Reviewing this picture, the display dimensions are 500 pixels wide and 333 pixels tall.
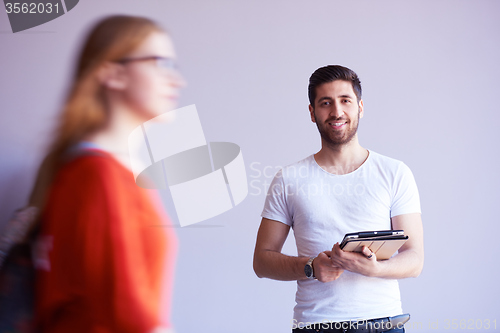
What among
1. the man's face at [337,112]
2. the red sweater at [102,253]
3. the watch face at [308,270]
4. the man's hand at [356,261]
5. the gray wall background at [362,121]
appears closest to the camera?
the red sweater at [102,253]

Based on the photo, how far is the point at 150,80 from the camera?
48 centimetres

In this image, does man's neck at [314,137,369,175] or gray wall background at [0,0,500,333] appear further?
gray wall background at [0,0,500,333]

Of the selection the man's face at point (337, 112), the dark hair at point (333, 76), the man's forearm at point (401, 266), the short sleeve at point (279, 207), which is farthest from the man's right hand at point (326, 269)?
the dark hair at point (333, 76)

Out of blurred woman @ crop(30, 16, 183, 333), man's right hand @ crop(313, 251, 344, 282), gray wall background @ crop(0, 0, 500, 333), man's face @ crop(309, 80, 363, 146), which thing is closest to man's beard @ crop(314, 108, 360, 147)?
man's face @ crop(309, 80, 363, 146)

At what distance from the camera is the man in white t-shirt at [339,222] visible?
1429 millimetres

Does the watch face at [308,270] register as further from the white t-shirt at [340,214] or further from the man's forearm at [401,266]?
the man's forearm at [401,266]

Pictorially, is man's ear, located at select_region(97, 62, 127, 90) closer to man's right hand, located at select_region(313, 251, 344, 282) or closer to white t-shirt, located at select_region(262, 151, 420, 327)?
man's right hand, located at select_region(313, 251, 344, 282)

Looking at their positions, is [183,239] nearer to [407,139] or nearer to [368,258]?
[368,258]

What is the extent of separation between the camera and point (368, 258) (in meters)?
1.37

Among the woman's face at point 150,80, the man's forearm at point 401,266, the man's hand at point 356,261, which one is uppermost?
the woman's face at point 150,80

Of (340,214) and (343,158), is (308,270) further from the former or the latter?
(343,158)

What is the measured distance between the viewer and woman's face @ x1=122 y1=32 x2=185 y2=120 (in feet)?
1.57

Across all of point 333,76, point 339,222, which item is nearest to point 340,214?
point 339,222

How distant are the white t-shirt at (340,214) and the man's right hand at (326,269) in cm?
9
